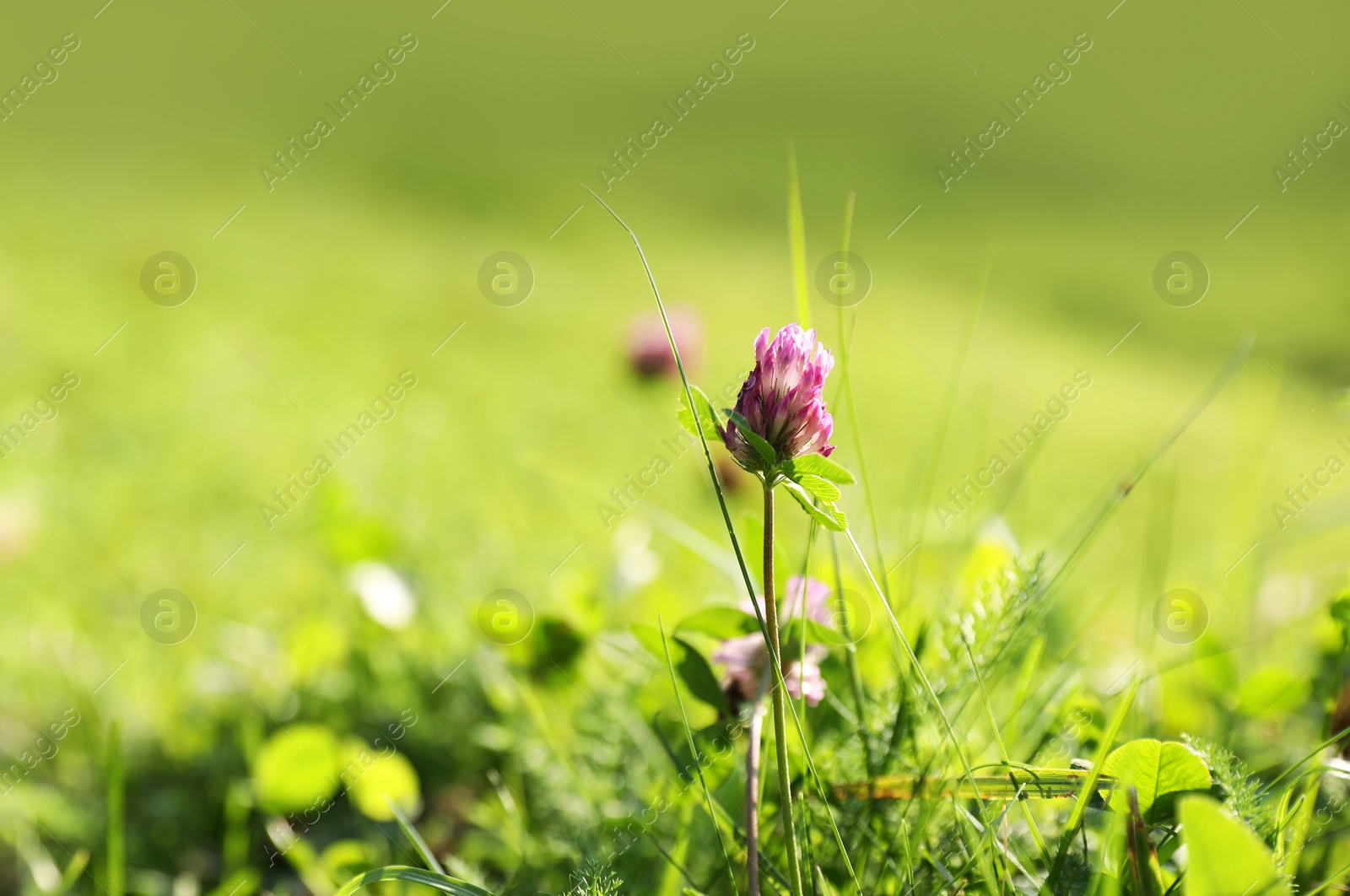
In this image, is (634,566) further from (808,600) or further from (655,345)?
(655,345)

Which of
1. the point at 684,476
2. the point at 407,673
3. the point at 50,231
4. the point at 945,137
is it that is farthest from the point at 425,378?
the point at 945,137

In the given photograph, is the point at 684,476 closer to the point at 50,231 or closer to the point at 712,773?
the point at 712,773

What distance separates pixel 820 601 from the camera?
0.44 metres

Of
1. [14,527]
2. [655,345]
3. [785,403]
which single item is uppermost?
[655,345]

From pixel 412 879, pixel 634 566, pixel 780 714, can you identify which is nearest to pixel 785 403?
pixel 780 714

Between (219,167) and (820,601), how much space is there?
384 cm

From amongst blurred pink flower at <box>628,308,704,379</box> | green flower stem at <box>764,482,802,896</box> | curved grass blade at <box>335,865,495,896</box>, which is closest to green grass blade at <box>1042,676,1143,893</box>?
green flower stem at <box>764,482,802,896</box>

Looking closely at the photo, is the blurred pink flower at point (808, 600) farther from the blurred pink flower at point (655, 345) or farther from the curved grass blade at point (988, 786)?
the blurred pink flower at point (655, 345)

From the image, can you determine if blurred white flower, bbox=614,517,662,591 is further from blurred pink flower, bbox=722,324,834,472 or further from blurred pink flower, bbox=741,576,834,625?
blurred pink flower, bbox=722,324,834,472

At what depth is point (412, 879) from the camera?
0.33 m

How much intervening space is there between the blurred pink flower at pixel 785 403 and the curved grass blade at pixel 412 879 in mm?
198

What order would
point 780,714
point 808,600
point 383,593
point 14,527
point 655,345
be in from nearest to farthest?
point 780,714 → point 808,600 → point 383,593 → point 14,527 → point 655,345

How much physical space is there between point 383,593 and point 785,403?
1.67 ft

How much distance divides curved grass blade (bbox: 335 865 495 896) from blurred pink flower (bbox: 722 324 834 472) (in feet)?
0.65
